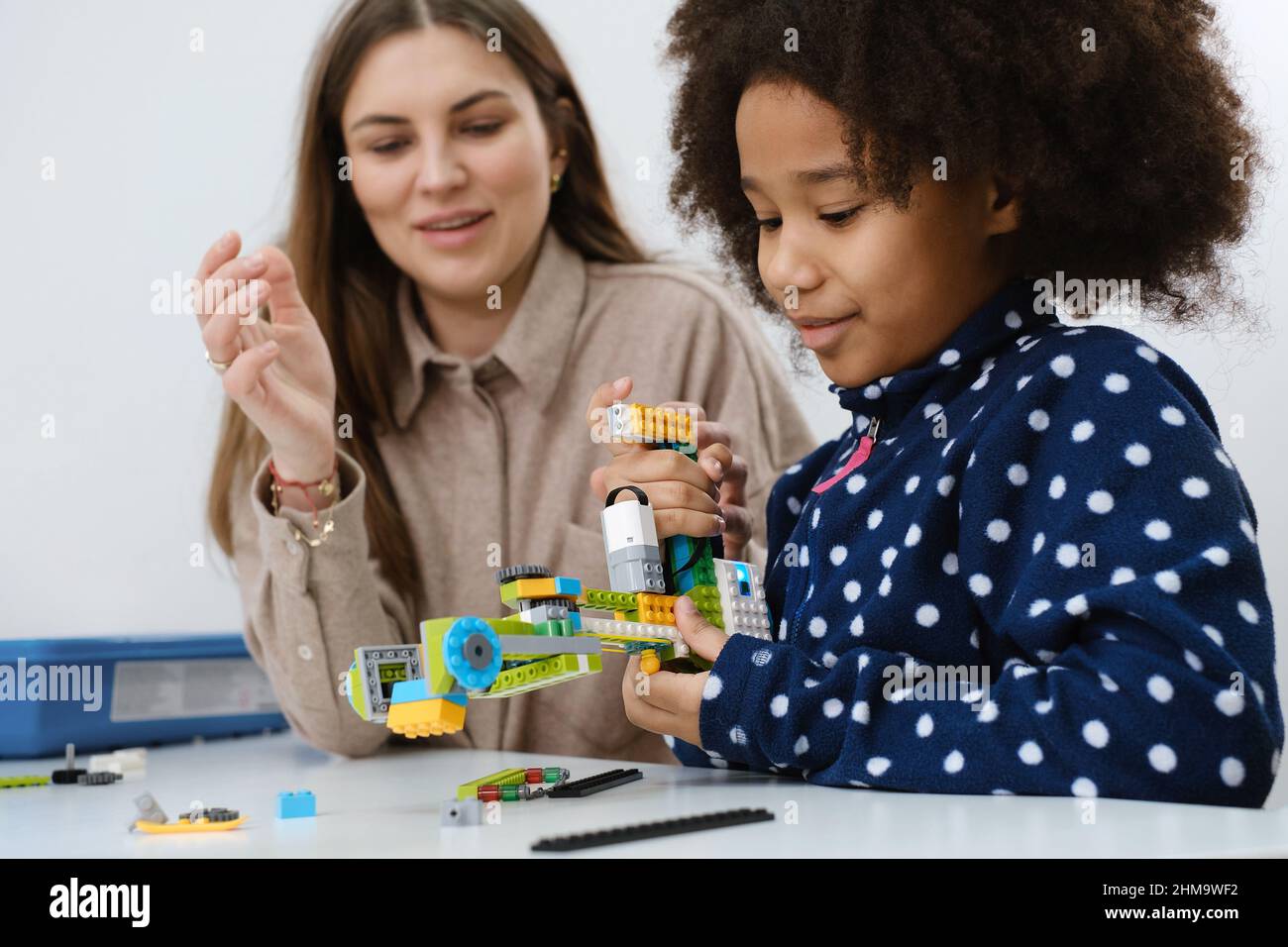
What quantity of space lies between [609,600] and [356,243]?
862 millimetres

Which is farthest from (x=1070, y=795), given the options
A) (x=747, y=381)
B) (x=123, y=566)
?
(x=123, y=566)

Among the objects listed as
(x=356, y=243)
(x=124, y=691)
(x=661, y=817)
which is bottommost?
(x=661, y=817)

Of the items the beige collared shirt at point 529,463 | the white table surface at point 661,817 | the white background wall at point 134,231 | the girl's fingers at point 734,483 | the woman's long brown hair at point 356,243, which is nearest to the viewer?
the white table surface at point 661,817

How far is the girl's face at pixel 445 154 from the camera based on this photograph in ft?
4.57

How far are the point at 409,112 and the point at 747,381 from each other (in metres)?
0.49

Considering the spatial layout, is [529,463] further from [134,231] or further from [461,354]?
[134,231]

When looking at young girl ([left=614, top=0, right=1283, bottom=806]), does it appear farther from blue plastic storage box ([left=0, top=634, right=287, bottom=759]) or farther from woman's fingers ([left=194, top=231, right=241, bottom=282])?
blue plastic storage box ([left=0, top=634, right=287, bottom=759])

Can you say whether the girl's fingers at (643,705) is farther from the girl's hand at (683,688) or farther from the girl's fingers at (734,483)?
the girl's fingers at (734,483)

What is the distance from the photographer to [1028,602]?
0.73 m

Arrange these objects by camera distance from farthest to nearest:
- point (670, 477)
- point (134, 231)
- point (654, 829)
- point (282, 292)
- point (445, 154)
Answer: point (134, 231) → point (445, 154) → point (282, 292) → point (670, 477) → point (654, 829)

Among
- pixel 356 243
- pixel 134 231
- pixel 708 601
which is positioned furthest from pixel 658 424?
pixel 134 231

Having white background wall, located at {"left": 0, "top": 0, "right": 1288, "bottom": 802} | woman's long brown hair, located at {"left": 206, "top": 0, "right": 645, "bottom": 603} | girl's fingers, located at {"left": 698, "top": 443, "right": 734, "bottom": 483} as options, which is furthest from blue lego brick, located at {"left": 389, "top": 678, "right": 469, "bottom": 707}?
white background wall, located at {"left": 0, "top": 0, "right": 1288, "bottom": 802}

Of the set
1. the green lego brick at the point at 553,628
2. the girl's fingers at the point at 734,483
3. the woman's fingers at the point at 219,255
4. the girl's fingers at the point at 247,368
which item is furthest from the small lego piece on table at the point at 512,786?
the woman's fingers at the point at 219,255

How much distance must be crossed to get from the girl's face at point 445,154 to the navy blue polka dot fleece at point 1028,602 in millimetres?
653
